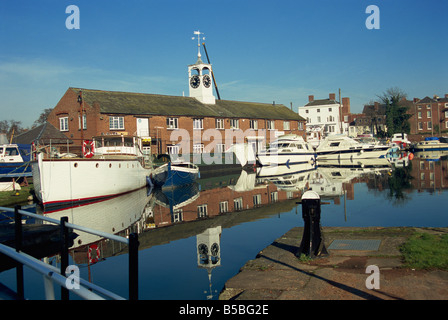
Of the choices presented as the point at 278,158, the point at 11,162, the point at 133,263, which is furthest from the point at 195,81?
the point at 133,263

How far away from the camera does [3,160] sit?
29625mm

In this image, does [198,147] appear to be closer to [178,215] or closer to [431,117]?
[178,215]

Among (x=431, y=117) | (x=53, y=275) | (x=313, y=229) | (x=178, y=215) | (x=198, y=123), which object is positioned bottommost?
(x=178, y=215)

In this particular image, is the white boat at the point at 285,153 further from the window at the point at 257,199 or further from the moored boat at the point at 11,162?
the moored boat at the point at 11,162

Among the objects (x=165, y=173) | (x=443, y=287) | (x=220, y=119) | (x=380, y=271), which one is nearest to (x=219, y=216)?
(x=380, y=271)

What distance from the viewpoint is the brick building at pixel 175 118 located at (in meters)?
44.0

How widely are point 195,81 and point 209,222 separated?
4538 cm

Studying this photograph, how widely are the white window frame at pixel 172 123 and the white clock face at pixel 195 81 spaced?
11142mm

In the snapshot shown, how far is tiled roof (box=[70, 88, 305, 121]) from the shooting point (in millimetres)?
45219

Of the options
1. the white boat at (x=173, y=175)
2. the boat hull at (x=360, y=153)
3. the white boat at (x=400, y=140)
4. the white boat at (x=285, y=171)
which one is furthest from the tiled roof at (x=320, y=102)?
the white boat at (x=173, y=175)

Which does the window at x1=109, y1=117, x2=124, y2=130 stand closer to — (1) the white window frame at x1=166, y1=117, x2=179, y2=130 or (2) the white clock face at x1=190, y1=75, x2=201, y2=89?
(1) the white window frame at x1=166, y1=117, x2=179, y2=130

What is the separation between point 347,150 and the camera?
56.5 meters

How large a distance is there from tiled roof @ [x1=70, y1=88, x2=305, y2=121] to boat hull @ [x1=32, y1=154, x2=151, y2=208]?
766 inches

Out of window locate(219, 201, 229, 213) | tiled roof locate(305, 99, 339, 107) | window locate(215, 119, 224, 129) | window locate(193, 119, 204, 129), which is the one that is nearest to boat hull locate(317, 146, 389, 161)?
window locate(215, 119, 224, 129)
